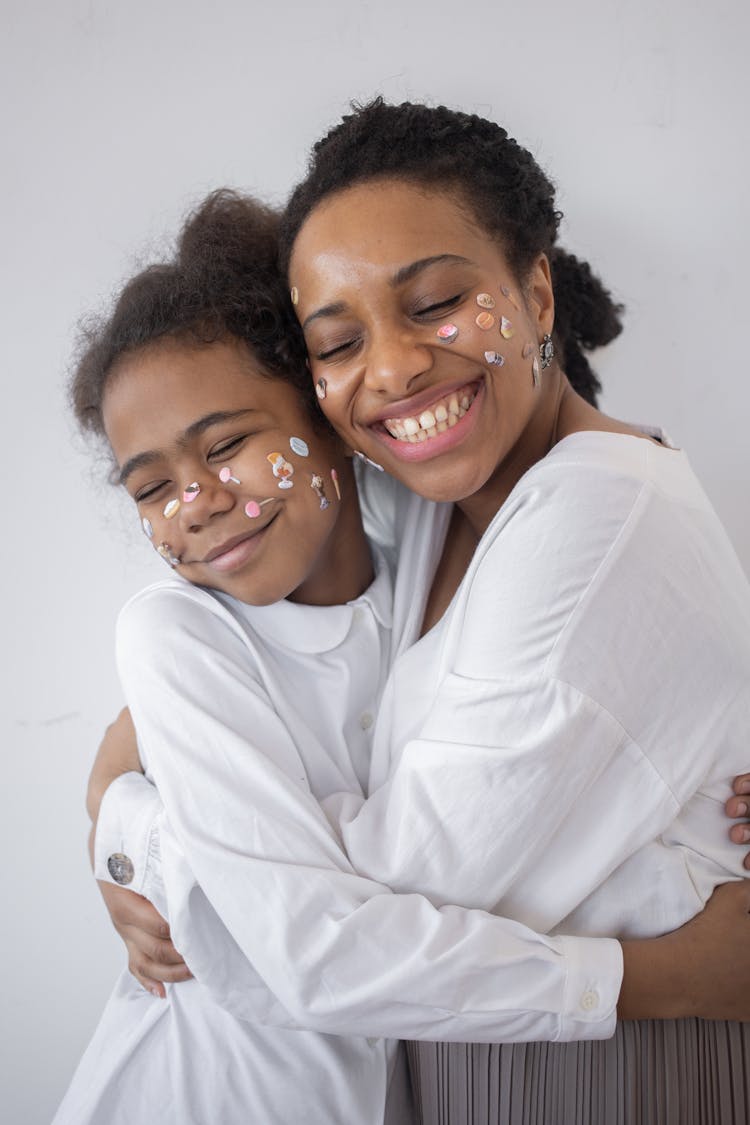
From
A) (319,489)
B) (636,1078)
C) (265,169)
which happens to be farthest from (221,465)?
(636,1078)

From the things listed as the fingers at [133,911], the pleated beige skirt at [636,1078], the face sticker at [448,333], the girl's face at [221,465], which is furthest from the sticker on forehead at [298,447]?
the pleated beige skirt at [636,1078]

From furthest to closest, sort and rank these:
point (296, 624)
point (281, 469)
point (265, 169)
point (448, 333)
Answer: point (265, 169) → point (296, 624) → point (281, 469) → point (448, 333)

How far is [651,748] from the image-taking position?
→ 1152 mm

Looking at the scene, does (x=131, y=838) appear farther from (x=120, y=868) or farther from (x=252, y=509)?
(x=252, y=509)

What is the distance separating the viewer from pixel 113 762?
5.25 ft

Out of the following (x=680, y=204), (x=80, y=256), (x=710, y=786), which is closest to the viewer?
(x=710, y=786)

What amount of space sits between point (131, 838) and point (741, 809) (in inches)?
31.9

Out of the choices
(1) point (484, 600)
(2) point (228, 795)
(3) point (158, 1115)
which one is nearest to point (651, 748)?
(1) point (484, 600)

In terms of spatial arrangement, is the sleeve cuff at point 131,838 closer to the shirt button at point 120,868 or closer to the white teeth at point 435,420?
the shirt button at point 120,868

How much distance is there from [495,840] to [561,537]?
0.35m

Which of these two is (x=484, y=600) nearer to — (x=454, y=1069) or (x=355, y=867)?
(x=355, y=867)

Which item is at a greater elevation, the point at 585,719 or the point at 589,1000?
the point at 585,719

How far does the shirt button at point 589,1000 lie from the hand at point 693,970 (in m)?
0.04

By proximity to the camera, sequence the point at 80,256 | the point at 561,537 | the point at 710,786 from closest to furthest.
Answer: the point at 561,537, the point at 710,786, the point at 80,256
